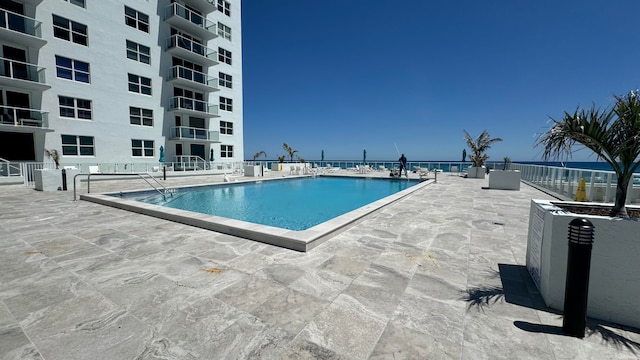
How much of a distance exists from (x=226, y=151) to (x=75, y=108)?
11001mm

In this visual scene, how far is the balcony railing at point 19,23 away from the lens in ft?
41.6

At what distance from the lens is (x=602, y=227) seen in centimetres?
222

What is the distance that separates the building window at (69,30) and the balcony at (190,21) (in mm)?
5626

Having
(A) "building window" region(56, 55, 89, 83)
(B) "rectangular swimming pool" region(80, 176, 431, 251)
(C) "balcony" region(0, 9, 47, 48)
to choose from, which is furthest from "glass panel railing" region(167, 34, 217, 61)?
(B) "rectangular swimming pool" region(80, 176, 431, 251)

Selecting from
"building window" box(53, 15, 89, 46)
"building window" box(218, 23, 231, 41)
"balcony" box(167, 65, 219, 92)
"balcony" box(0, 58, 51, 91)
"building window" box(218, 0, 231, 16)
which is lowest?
"balcony" box(0, 58, 51, 91)

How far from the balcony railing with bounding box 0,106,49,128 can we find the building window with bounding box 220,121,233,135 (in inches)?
461

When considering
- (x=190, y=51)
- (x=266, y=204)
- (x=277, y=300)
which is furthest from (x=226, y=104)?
(x=277, y=300)

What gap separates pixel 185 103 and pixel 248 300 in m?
21.5

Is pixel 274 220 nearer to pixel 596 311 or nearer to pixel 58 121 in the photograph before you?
pixel 596 311

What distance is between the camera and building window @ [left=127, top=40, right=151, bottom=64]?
58.1 feet

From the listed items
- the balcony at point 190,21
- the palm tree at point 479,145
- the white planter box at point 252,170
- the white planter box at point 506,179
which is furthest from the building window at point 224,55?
the white planter box at point 506,179

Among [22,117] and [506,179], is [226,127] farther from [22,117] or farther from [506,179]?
[506,179]

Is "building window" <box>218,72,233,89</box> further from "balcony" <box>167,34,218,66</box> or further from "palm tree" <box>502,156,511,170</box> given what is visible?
"palm tree" <box>502,156,511,170</box>

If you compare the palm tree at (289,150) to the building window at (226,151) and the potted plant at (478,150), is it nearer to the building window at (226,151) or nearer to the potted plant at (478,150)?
the building window at (226,151)
